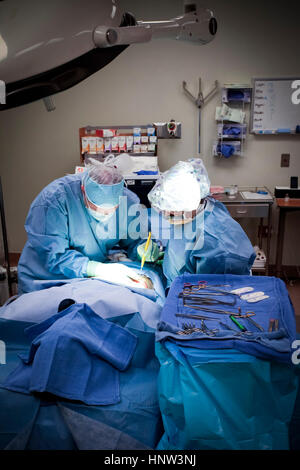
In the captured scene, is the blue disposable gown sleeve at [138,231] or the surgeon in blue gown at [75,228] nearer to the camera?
the surgeon in blue gown at [75,228]

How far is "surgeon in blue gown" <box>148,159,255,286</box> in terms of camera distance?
189cm

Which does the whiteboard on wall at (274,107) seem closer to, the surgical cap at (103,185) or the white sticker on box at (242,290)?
the surgical cap at (103,185)

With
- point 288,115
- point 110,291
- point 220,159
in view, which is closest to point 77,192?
point 110,291

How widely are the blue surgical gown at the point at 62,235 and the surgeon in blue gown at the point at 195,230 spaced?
0.41 meters

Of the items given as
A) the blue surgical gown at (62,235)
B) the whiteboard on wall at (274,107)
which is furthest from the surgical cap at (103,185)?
the whiteboard on wall at (274,107)

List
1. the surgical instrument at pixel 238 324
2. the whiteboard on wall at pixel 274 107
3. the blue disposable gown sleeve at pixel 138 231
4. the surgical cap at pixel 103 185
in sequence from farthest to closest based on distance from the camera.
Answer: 1. the whiteboard on wall at pixel 274 107
2. the blue disposable gown sleeve at pixel 138 231
3. the surgical cap at pixel 103 185
4. the surgical instrument at pixel 238 324

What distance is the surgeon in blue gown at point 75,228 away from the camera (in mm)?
2148

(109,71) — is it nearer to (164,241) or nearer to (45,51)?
(164,241)

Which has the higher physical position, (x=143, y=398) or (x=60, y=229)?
(x=60, y=229)

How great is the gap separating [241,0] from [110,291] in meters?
3.51

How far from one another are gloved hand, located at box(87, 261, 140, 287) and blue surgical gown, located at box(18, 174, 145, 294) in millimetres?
48

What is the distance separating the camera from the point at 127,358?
1.44 meters

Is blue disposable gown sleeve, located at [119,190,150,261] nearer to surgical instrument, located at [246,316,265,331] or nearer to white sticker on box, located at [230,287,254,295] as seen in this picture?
white sticker on box, located at [230,287,254,295]
